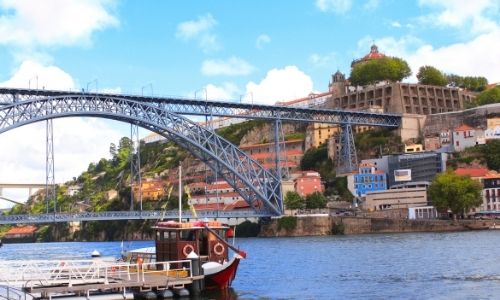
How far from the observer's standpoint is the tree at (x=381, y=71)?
104m

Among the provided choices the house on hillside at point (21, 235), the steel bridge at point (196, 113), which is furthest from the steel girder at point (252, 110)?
the house on hillside at point (21, 235)

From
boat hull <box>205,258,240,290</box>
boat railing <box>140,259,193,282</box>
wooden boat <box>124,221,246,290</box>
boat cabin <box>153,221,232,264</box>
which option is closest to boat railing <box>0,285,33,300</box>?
boat railing <box>140,259,193,282</box>

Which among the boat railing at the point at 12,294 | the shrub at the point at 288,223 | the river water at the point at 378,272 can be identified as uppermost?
the shrub at the point at 288,223

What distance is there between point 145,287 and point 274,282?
27.4 feet

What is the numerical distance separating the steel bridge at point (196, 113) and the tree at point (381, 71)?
16.7 metres

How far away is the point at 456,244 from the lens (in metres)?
48.8

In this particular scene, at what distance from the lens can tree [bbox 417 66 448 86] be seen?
4178 inches

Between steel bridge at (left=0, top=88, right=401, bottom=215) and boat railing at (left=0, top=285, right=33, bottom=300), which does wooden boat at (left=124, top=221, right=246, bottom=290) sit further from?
steel bridge at (left=0, top=88, right=401, bottom=215)

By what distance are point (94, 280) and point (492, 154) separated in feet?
213

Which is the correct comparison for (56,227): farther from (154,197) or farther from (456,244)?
(456,244)

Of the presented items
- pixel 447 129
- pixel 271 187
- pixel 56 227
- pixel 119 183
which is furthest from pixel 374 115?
pixel 56 227

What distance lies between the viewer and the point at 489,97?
3895 inches

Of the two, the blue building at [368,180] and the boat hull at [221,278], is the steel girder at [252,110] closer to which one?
the blue building at [368,180]

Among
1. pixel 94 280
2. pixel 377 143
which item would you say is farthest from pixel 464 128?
pixel 94 280
